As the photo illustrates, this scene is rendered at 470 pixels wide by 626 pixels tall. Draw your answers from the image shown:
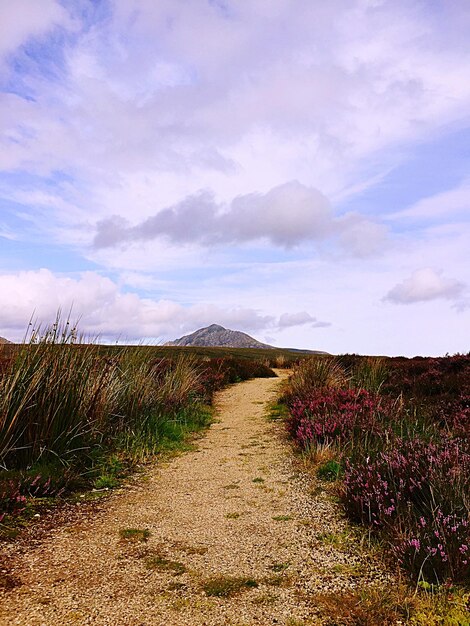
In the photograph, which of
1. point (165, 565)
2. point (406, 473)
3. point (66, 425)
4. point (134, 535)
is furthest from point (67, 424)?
point (406, 473)

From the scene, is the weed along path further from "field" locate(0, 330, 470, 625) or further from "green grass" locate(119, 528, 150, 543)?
"field" locate(0, 330, 470, 625)

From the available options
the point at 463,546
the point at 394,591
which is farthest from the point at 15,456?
the point at 463,546

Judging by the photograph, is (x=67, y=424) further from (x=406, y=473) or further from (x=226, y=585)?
(x=406, y=473)

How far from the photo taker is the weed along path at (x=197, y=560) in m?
3.24

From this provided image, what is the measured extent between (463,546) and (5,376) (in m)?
5.73

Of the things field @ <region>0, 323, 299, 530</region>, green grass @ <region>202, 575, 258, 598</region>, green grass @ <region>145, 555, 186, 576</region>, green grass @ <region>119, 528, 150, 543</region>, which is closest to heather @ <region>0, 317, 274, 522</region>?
field @ <region>0, 323, 299, 530</region>

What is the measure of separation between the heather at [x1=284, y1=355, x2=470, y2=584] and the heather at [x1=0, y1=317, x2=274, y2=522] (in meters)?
2.90

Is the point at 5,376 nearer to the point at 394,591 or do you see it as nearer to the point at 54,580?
the point at 54,580

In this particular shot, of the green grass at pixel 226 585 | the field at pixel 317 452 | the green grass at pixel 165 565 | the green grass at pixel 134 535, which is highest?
the field at pixel 317 452

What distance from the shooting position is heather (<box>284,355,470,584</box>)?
11.9ft

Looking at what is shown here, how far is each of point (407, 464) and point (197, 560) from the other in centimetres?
257

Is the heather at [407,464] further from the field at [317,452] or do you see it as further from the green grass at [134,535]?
the green grass at [134,535]

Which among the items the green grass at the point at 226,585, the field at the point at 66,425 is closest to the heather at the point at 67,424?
the field at the point at 66,425

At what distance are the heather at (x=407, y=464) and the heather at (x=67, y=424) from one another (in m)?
2.90
